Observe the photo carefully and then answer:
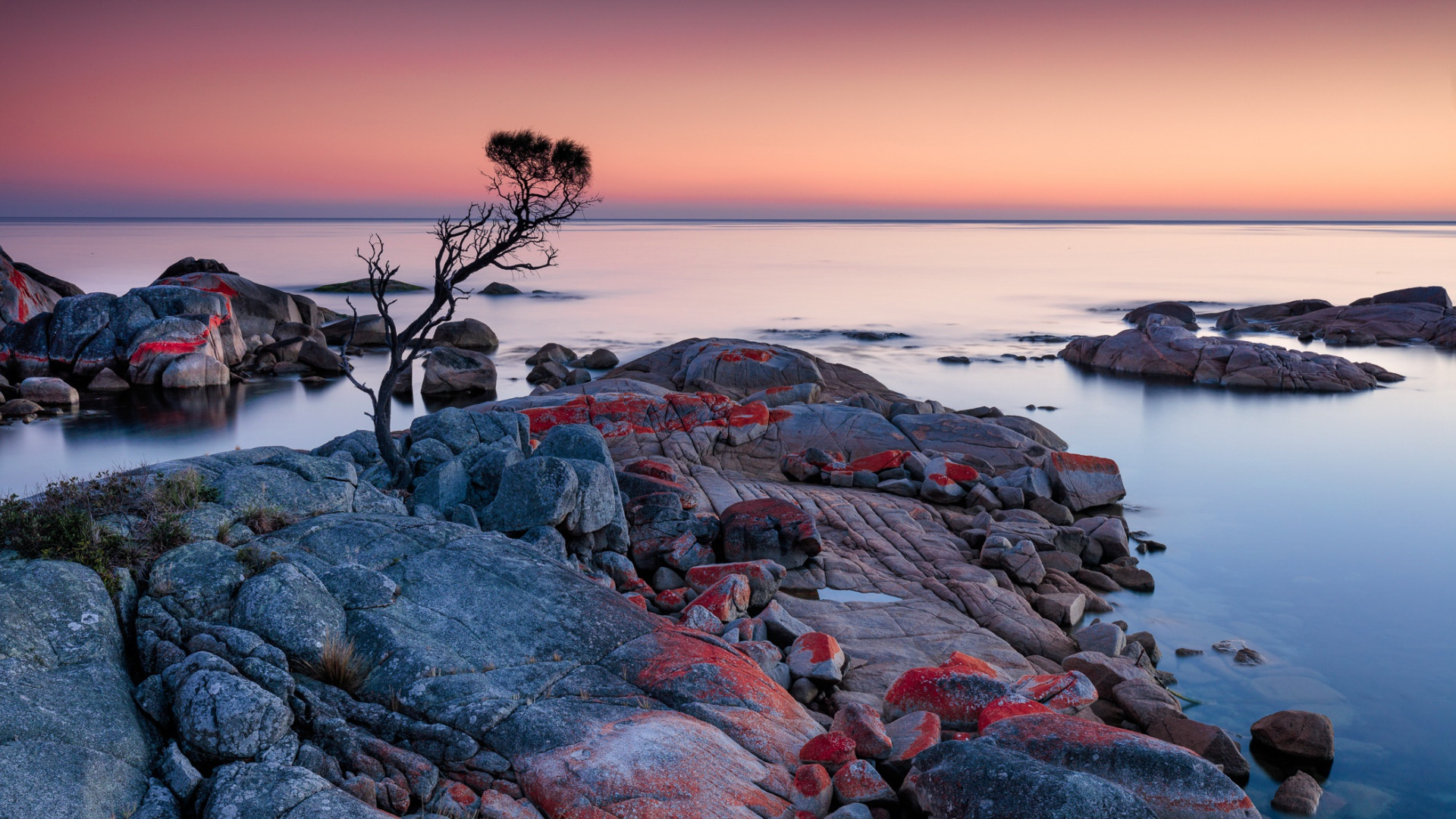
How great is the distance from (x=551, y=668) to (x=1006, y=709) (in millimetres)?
5165

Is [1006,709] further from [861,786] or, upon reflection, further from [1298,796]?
[1298,796]

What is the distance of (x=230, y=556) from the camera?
9.34 m

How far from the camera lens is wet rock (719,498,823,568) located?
17078mm

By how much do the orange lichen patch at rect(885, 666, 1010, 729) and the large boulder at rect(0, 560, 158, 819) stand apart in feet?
25.6

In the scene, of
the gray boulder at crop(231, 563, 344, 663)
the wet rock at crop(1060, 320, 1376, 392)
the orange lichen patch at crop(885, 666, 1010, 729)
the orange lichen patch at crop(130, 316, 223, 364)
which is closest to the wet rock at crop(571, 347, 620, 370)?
the orange lichen patch at crop(130, 316, 223, 364)

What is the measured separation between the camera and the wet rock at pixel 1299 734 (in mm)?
12039

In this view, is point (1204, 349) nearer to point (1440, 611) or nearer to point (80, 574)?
point (1440, 611)

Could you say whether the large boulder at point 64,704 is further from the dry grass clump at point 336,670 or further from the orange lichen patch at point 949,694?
the orange lichen patch at point 949,694

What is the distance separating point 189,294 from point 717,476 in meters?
30.5

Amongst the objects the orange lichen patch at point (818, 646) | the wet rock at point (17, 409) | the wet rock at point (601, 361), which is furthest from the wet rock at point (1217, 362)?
the wet rock at point (17, 409)

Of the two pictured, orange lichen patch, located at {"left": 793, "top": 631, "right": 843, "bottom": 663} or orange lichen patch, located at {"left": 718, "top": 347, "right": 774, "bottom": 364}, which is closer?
orange lichen patch, located at {"left": 793, "top": 631, "right": 843, "bottom": 663}

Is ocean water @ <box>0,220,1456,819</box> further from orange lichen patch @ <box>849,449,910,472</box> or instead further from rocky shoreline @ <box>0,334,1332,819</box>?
orange lichen patch @ <box>849,449,910,472</box>

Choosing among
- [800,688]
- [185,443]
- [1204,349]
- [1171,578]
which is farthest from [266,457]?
[1204,349]

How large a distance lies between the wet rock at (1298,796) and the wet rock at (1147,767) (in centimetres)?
333
